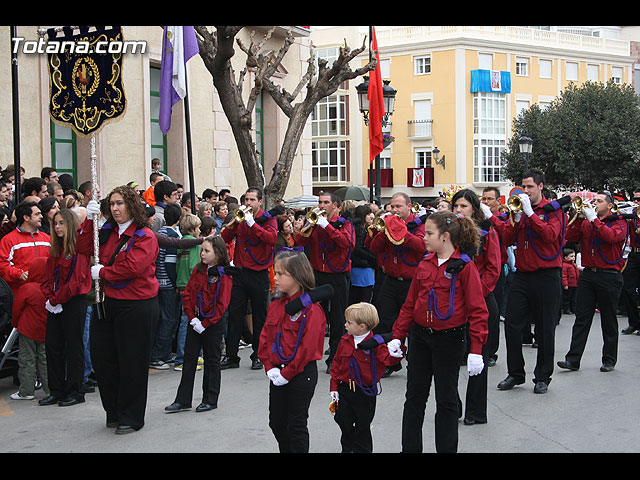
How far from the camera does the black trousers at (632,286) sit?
1214cm

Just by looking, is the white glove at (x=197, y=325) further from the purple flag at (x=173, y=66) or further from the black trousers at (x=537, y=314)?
the purple flag at (x=173, y=66)

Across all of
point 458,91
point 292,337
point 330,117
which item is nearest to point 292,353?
point 292,337

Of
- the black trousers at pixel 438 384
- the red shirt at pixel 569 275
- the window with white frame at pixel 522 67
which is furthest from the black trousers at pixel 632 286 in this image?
the window with white frame at pixel 522 67

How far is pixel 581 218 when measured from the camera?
30.6ft

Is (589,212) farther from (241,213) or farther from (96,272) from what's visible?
(96,272)

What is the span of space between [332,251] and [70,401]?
129 inches

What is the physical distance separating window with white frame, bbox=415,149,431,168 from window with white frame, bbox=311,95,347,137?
17.3 ft

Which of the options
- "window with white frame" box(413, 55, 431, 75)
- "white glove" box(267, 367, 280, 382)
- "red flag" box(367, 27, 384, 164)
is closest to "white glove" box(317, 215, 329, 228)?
"white glove" box(267, 367, 280, 382)

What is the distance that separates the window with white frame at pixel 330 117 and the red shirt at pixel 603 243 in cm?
4179

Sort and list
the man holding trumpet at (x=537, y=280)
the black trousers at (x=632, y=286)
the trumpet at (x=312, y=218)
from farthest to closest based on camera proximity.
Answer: the black trousers at (x=632, y=286)
the trumpet at (x=312, y=218)
the man holding trumpet at (x=537, y=280)

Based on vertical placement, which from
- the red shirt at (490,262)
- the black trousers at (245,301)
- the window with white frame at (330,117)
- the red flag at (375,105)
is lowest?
the black trousers at (245,301)

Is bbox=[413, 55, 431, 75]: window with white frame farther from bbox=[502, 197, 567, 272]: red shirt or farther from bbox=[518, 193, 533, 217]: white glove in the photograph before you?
bbox=[518, 193, 533, 217]: white glove
